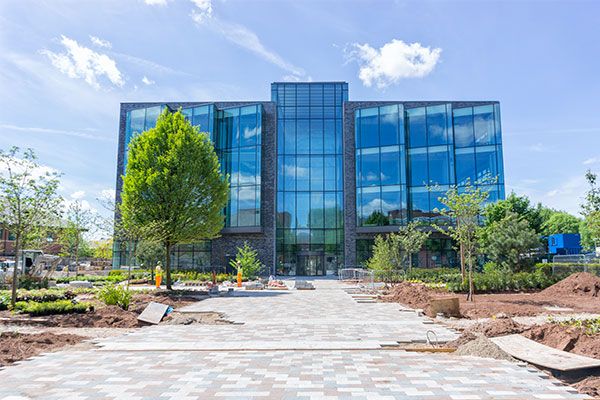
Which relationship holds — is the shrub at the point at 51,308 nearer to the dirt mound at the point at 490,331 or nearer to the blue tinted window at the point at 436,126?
the dirt mound at the point at 490,331

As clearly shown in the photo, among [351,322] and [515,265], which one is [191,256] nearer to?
[515,265]

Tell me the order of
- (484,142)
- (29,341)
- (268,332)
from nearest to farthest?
1. (29,341)
2. (268,332)
3. (484,142)

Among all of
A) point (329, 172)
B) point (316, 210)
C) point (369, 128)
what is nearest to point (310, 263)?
point (316, 210)

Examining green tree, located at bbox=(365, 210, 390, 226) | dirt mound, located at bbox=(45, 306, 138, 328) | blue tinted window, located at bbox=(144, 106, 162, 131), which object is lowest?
dirt mound, located at bbox=(45, 306, 138, 328)

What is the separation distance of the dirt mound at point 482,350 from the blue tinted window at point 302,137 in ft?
118

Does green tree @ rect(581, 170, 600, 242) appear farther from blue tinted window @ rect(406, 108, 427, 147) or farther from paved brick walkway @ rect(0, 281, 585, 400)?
blue tinted window @ rect(406, 108, 427, 147)

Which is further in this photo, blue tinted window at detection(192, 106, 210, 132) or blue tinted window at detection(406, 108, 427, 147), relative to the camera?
blue tinted window at detection(192, 106, 210, 132)

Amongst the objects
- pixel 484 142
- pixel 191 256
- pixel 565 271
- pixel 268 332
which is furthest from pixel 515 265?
pixel 191 256

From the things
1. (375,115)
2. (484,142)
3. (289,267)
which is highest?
(375,115)

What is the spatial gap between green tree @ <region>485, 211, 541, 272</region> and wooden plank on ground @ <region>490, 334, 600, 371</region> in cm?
1816

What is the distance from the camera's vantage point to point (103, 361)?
6.48m

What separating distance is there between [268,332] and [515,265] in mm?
20442

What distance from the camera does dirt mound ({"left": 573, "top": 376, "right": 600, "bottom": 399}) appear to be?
4.82 meters

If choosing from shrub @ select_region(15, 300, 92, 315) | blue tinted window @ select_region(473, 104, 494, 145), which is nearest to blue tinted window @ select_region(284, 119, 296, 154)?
blue tinted window @ select_region(473, 104, 494, 145)
